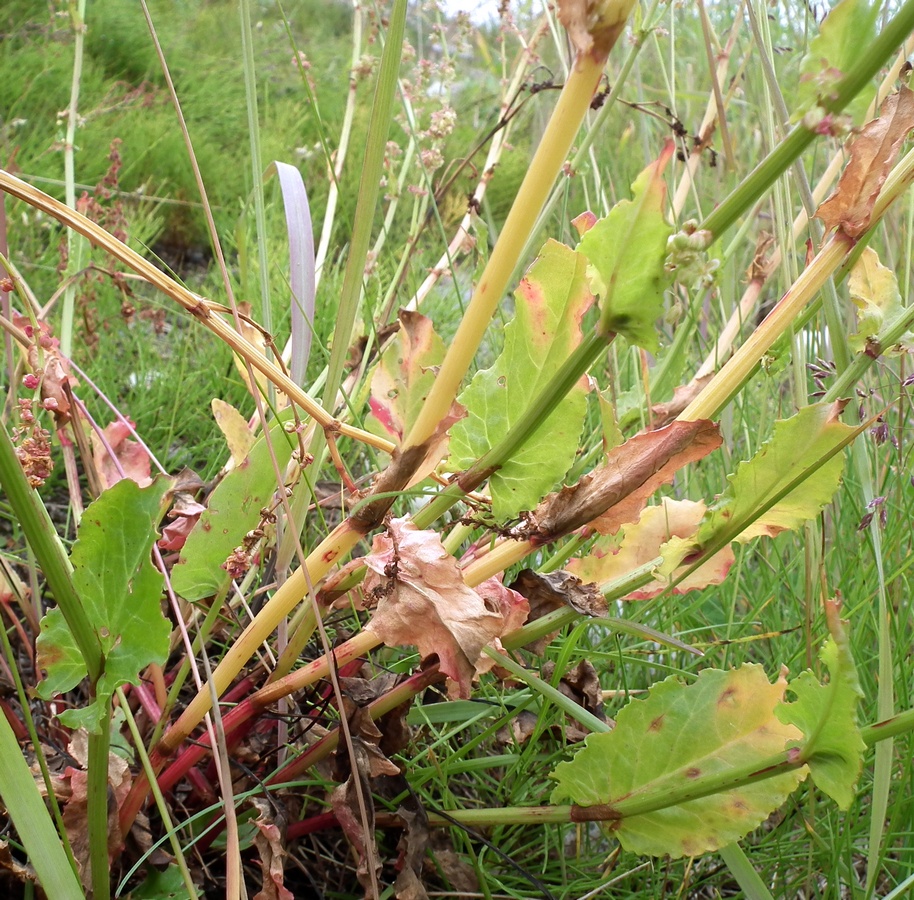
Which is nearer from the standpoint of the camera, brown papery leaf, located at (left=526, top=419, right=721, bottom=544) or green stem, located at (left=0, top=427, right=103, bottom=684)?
green stem, located at (left=0, top=427, right=103, bottom=684)

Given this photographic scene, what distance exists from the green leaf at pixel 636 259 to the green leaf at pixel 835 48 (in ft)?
0.19

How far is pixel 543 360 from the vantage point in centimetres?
46

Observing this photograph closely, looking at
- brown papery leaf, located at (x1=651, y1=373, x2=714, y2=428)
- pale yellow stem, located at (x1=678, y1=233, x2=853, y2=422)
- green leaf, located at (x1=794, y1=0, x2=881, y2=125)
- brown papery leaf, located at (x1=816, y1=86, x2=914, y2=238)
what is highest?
green leaf, located at (x1=794, y1=0, x2=881, y2=125)

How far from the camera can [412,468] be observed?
1.55ft

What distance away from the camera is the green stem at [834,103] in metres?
0.27

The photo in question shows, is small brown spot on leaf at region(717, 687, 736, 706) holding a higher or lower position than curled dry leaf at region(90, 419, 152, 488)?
lower

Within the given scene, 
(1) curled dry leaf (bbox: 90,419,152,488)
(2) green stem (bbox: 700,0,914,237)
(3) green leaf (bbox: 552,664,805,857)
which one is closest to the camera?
(2) green stem (bbox: 700,0,914,237)

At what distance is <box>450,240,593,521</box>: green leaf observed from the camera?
0.45 metres

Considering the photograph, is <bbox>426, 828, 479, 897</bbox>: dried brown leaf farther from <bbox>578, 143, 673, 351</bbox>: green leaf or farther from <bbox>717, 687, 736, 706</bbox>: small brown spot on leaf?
<bbox>578, 143, 673, 351</bbox>: green leaf

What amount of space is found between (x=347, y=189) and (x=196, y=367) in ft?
2.54

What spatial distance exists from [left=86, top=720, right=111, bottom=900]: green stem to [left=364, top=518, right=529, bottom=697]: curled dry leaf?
15cm

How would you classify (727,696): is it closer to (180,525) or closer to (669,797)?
(669,797)

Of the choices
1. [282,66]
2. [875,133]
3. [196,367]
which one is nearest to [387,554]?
[875,133]

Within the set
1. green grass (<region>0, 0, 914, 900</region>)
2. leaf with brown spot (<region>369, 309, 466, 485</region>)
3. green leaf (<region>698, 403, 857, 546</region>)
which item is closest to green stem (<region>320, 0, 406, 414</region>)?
leaf with brown spot (<region>369, 309, 466, 485</region>)
